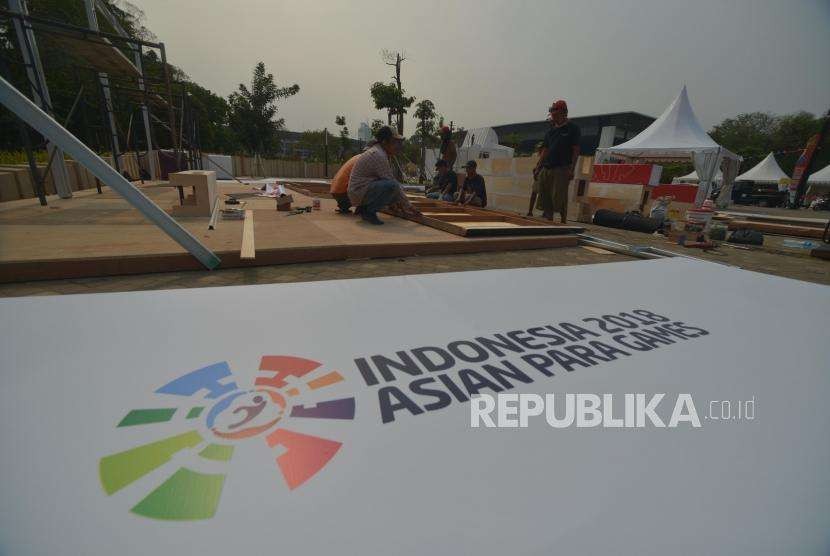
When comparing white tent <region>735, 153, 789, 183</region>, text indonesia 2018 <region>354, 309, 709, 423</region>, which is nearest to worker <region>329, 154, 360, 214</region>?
text indonesia 2018 <region>354, 309, 709, 423</region>

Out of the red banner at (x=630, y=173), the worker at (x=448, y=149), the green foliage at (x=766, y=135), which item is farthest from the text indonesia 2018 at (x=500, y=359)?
the green foliage at (x=766, y=135)

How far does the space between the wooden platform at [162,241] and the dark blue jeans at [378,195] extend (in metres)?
0.22

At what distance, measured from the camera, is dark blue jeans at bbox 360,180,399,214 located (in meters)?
3.85

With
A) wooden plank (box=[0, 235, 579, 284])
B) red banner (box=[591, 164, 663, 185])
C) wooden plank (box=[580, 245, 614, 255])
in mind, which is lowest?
wooden plank (box=[580, 245, 614, 255])

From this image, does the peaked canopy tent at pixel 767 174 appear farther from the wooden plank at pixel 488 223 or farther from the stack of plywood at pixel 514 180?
the wooden plank at pixel 488 223

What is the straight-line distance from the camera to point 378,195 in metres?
3.89

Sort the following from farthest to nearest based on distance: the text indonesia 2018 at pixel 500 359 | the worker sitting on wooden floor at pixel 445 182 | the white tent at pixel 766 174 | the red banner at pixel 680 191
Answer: the white tent at pixel 766 174, the red banner at pixel 680 191, the worker sitting on wooden floor at pixel 445 182, the text indonesia 2018 at pixel 500 359

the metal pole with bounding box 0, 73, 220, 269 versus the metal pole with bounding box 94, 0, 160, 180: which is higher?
the metal pole with bounding box 94, 0, 160, 180

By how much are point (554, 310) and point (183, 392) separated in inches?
68.8

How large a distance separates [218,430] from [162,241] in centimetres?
224

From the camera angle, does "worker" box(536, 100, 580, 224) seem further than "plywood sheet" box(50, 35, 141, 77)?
Yes

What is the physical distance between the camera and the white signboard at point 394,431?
0.69 meters

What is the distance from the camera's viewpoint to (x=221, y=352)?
1.29 m

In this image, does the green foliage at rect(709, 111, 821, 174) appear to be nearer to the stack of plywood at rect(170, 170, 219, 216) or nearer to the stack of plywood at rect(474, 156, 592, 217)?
the stack of plywood at rect(474, 156, 592, 217)
